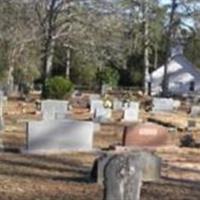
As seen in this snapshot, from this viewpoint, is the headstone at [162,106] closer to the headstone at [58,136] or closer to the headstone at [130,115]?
the headstone at [130,115]

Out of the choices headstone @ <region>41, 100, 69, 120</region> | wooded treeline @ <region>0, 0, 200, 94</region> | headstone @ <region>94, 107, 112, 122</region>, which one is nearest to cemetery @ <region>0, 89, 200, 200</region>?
headstone @ <region>41, 100, 69, 120</region>

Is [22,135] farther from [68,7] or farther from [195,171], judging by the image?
[68,7]

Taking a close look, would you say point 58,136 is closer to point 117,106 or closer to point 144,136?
point 144,136

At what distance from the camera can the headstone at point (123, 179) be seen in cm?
673

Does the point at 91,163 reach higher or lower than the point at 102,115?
lower

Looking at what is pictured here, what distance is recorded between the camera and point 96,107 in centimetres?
3244

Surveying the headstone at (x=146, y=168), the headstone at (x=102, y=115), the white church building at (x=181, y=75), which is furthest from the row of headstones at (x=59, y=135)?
the white church building at (x=181, y=75)

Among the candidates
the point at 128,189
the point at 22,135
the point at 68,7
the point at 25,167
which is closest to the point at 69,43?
the point at 68,7

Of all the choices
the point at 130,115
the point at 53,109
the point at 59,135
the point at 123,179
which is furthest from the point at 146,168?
the point at 130,115

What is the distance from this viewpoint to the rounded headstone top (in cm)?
1806

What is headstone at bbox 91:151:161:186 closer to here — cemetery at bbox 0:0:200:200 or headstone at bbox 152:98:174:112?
cemetery at bbox 0:0:200:200

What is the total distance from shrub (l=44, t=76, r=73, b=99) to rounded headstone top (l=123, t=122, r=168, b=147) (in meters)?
26.5

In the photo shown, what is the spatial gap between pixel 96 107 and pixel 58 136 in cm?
1574

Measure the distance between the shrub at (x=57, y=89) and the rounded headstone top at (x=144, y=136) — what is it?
26.5 meters
